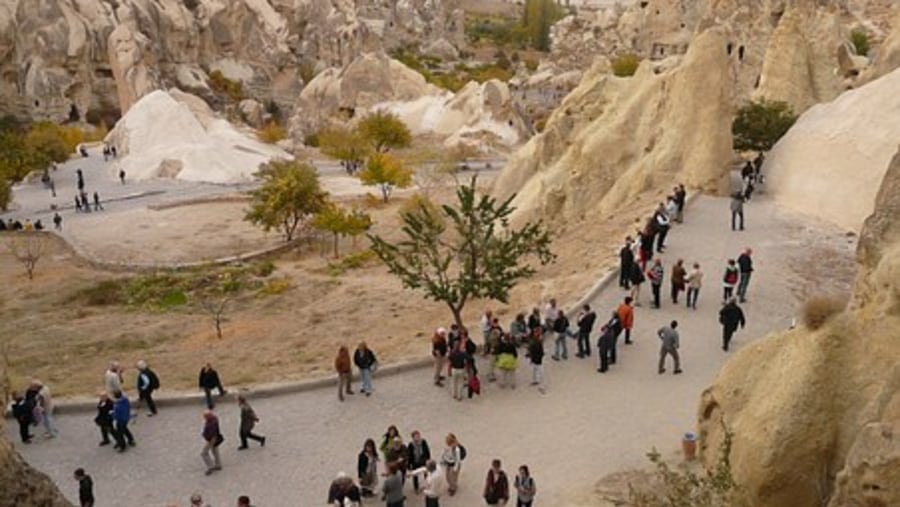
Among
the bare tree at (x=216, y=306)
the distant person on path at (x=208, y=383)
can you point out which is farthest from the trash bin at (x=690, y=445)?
the bare tree at (x=216, y=306)

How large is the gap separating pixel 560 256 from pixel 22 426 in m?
13.5

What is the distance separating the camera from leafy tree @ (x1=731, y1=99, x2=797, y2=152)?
86.8 feet

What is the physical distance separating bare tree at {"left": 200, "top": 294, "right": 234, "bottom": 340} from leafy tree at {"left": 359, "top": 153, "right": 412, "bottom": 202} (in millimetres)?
13807

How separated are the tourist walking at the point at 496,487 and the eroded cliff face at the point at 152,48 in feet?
196

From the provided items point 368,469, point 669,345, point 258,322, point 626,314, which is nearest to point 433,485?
point 368,469

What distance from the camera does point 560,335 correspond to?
1458cm

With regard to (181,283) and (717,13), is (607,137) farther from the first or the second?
(717,13)

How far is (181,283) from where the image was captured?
26.9 meters

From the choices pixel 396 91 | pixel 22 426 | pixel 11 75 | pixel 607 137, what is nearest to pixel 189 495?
pixel 22 426

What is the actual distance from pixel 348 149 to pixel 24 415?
3573cm

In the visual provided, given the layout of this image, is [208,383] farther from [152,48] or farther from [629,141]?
[152,48]

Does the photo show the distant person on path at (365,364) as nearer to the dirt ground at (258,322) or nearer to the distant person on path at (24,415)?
the dirt ground at (258,322)

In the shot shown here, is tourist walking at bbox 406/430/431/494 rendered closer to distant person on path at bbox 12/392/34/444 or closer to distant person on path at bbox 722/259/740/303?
distant person on path at bbox 12/392/34/444

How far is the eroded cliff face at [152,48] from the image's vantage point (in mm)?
64562
